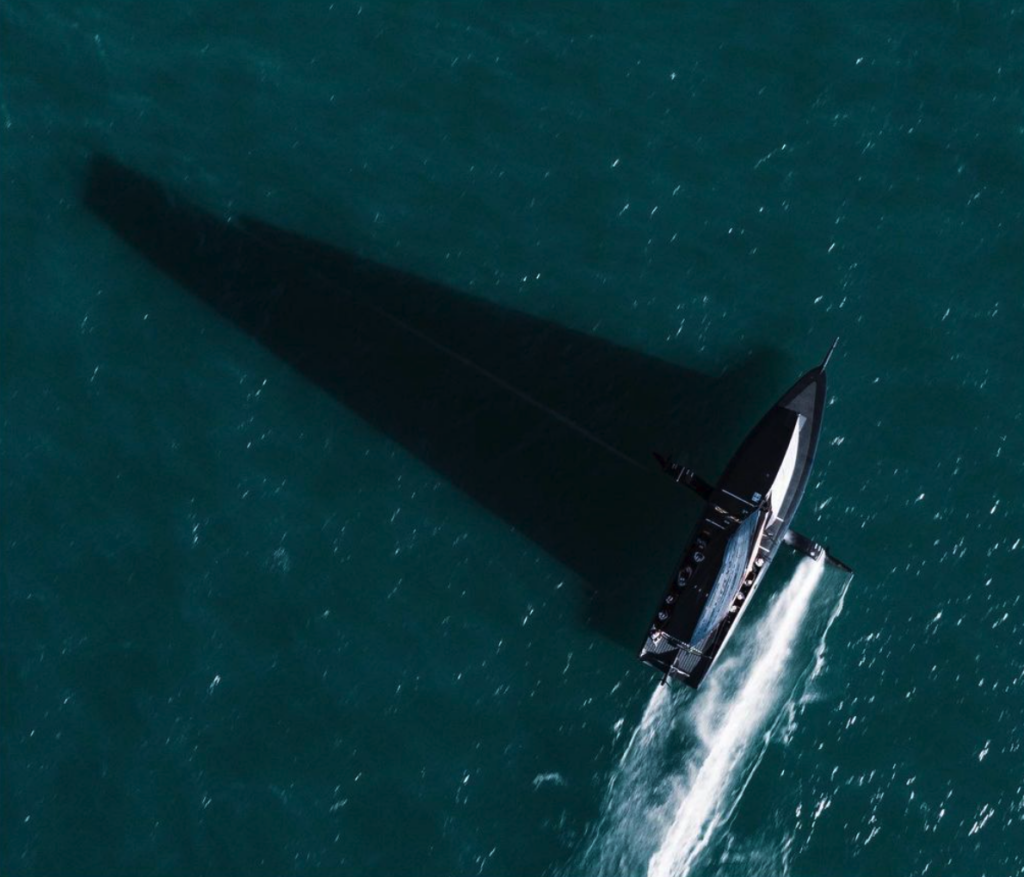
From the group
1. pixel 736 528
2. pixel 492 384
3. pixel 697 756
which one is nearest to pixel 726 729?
pixel 697 756

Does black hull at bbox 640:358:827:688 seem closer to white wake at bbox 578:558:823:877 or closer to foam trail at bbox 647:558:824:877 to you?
white wake at bbox 578:558:823:877

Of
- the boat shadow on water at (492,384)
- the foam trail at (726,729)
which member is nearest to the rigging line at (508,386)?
the boat shadow on water at (492,384)

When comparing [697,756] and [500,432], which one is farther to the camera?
[500,432]

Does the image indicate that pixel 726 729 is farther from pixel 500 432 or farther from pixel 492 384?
pixel 492 384

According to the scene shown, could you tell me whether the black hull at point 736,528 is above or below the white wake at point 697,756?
above

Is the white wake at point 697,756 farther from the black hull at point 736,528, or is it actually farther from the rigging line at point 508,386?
the rigging line at point 508,386

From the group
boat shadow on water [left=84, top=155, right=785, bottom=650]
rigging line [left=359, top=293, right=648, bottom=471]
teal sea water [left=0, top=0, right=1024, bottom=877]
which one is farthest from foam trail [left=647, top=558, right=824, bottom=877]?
rigging line [left=359, top=293, right=648, bottom=471]
